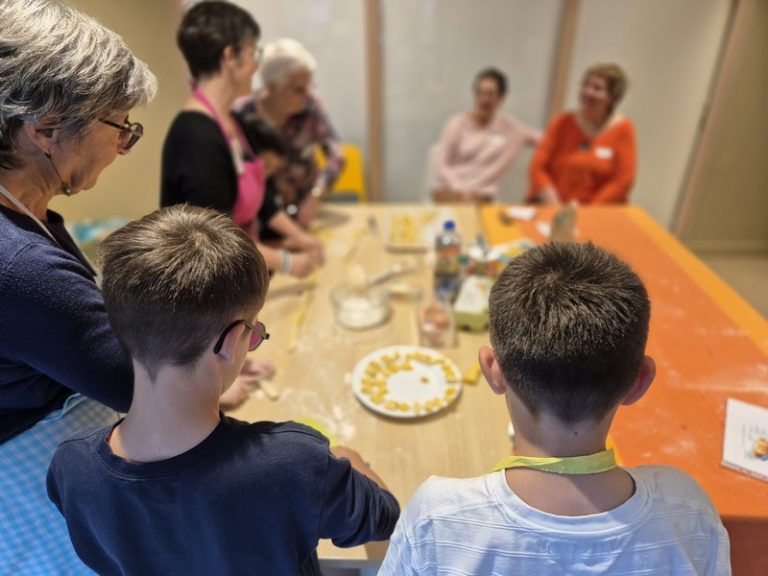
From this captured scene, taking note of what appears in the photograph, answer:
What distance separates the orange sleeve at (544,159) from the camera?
314 cm

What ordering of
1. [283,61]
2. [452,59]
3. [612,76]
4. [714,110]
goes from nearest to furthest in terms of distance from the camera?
[283,61]
[612,76]
[714,110]
[452,59]

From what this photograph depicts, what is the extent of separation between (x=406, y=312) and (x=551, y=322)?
1071 millimetres

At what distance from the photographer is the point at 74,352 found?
0.79 meters

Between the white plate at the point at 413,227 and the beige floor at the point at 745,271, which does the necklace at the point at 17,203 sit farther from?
the beige floor at the point at 745,271

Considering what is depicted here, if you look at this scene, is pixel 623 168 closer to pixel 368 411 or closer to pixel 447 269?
pixel 447 269

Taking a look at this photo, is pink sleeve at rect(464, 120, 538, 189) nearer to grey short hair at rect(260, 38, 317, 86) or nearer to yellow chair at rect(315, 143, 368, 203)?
yellow chair at rect(315, 143, 368, 203)

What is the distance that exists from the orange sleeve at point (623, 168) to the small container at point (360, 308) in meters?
1.86

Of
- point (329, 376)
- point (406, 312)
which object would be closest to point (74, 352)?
point (329, 376)

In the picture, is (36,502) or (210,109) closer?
(36,502)

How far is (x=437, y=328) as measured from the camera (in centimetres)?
154

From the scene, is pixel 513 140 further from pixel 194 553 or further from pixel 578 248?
pixel 194 553

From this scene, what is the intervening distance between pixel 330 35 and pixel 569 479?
3880 mm

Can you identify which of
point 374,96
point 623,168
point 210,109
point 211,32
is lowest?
point 623,168

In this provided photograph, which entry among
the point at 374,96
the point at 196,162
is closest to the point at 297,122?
the point at 196,162
